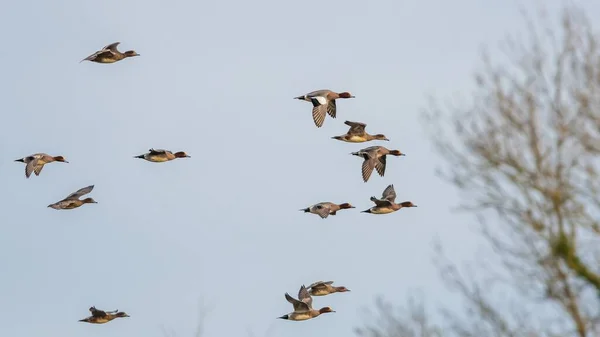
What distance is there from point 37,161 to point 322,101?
780cm

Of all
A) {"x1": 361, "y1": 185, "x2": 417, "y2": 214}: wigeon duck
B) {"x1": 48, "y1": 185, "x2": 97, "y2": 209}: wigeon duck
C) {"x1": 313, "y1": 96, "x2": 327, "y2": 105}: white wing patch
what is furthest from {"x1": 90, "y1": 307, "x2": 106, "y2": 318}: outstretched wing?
{"x1": 313, "y1": 96, "x2": 327, "y2": 105}: white wing patch

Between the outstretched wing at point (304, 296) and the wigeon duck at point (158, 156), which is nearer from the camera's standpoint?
the outstretched wing at point (304, 296)

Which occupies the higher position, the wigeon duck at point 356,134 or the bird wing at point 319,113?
the bird wing at point 319,113

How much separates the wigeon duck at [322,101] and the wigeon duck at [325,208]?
7.43ft

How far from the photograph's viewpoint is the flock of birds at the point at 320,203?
108ft

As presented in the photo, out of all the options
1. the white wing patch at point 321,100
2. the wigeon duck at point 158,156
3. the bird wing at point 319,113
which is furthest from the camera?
the wigeon duck at point 158,156

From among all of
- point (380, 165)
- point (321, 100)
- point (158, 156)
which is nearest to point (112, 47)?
point (158, 156)

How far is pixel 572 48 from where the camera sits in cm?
1858

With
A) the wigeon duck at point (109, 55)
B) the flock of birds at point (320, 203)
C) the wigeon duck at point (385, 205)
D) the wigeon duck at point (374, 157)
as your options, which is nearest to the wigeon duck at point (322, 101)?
the flock of birds at point (320, 203)

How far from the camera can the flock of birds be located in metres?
33.0

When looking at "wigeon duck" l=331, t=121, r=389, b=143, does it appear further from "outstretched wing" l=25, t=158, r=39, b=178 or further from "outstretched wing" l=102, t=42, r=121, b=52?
"outstretched wing" l=25, t=158, r=39, b=178

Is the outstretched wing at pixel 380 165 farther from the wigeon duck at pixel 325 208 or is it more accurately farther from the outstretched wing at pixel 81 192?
the outstretched wing at pixel 81 192

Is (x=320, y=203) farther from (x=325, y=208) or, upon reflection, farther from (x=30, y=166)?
(x=30, y=166)

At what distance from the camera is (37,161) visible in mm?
35656
